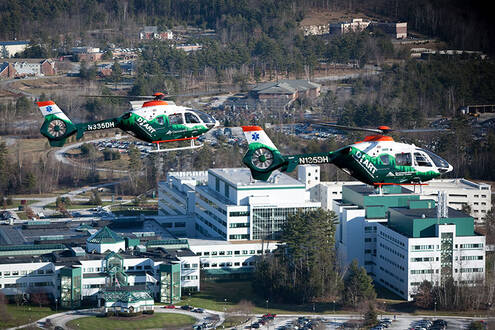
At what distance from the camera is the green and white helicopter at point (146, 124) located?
127 ft

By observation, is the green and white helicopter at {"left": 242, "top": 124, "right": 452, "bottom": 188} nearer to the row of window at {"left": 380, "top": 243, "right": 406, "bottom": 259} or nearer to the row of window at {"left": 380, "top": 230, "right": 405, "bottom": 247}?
the row of window at {"left": 380, "top": 230, "right": 405, "bottom": 247}

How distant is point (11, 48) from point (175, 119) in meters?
105

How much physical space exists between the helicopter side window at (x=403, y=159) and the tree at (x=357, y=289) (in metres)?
21.4

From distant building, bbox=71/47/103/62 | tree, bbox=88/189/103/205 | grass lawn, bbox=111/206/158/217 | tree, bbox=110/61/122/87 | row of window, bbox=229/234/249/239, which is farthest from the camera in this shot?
distant building, bbox=71/47/103/62

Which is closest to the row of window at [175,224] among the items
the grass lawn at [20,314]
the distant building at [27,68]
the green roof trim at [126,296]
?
the green roof trim at [126,296]

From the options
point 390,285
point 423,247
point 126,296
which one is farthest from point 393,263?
point 126,296

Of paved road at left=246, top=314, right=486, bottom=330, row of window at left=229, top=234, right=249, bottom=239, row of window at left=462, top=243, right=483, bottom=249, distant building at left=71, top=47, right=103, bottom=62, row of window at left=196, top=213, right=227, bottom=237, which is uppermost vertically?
distant building at left=71, top=47, right=103, bottom=62

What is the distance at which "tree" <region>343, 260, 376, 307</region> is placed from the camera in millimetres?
59438

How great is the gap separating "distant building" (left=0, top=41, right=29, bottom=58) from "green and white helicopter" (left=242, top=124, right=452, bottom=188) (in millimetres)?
105917

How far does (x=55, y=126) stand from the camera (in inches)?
1535

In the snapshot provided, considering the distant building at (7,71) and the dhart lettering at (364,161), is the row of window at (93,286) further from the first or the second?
the distant building at (7,71)

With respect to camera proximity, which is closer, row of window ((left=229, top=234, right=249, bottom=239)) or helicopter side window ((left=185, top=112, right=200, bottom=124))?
A: helicopter side window ((left=185, top=112, right=200, bottom=124))

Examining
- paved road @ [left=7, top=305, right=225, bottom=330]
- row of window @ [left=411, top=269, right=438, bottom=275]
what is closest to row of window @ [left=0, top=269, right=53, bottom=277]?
paved road @ [left=7, top=305, right=225, bottom=330]

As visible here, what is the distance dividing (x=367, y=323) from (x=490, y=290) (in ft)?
27.2
